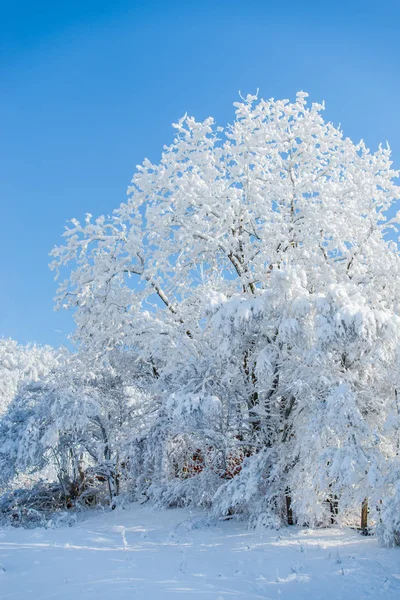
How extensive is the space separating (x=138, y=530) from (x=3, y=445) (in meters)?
8.66

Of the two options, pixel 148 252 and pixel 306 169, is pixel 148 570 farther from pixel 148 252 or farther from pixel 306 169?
pixel 306 169

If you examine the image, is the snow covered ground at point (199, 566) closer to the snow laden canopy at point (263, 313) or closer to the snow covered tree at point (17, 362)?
the snow laden canopy at point (263, 313)

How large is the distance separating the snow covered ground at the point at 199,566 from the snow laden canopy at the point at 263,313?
74cm

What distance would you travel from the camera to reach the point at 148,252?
1275cm

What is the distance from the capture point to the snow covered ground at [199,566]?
5.32 m

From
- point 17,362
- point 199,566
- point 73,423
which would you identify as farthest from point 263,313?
point 17,362

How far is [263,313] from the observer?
897 centimetres

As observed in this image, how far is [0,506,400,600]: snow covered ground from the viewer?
5316 mm

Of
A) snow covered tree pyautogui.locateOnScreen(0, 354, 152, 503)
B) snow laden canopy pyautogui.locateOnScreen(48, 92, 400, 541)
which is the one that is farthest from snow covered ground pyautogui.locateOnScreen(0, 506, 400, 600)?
snow covered tree pyautogui.locateOnScreen(0, 354, 152, 503)

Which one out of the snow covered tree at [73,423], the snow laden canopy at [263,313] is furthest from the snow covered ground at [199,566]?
the snow covered tree at [73,423]

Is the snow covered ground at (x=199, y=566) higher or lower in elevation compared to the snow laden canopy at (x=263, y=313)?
lower

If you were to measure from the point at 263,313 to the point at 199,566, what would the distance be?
4477 millimetres

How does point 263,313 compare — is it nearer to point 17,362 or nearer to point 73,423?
point 73,423

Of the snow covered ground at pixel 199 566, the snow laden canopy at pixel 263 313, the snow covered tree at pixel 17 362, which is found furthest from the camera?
the snow covered tree at pixel 17 362
